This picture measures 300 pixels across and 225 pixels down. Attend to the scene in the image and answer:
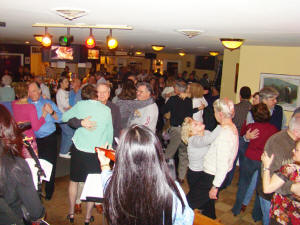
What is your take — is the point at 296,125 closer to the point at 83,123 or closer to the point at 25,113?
the point at 83,123

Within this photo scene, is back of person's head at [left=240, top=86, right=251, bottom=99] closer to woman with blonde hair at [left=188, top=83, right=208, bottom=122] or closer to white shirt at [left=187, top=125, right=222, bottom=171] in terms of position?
woman with blonde hair at [left=188, top=83, right=208, bottom=122]

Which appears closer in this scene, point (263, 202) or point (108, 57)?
point (263, 202)

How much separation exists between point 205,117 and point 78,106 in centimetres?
283

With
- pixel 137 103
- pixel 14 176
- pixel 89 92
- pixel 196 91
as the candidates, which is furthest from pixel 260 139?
pixel 14 176

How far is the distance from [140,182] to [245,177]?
109 inches

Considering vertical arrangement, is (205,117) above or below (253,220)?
above

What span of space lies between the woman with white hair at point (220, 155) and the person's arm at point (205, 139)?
0.06 meters

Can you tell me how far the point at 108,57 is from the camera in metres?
17.9

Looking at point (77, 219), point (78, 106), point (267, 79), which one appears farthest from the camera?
point (267, 79)

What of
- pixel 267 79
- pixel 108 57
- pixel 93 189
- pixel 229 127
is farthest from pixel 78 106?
pixel 108 57

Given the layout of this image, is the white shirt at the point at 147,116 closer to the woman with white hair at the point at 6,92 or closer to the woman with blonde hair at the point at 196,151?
the woman with blonde hair at the point at 196,151

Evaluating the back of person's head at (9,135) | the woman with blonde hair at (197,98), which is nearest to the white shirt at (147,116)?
the woman with blonde hair at (197,98)

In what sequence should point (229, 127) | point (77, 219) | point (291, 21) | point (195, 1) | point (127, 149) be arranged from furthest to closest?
1. point (77, 219)
2. point (229, 127)
3. point (291, 21)
4. point (195, 1)
5. point (127, 149)

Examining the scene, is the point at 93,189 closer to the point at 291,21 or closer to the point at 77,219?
the point at 77,219
